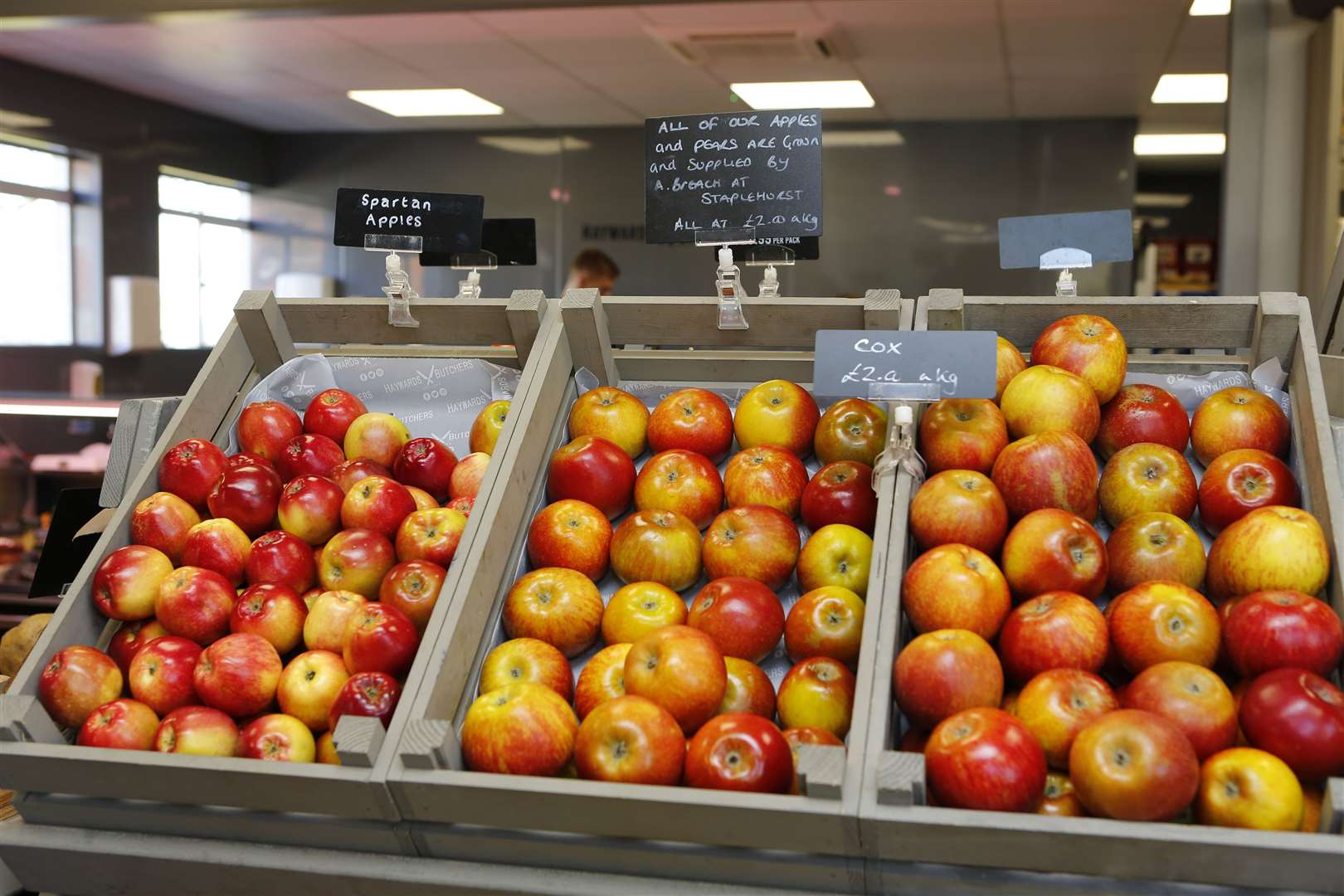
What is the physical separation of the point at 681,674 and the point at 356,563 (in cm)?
62

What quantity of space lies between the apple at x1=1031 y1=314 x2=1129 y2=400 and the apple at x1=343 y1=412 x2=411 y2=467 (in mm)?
1151

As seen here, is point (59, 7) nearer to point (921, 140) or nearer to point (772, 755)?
point (921, 140)

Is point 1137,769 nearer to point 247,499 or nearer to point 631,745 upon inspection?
point 631,745

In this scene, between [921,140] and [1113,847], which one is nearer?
[1113,847]

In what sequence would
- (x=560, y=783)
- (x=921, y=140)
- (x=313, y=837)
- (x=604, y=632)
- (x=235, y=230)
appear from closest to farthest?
1. (x=560, y=783)
2. (x=313, y=837)
3. (x=604, y=632)
4. (x=921, y=140)
5. (x=235, y=230)

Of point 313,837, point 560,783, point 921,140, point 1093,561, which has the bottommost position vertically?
point 313,837

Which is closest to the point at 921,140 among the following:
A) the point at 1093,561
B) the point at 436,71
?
the point at 436,71

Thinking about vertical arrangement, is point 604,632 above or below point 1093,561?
below

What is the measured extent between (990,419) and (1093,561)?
298mm

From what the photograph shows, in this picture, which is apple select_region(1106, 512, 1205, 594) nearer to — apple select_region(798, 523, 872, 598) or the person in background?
apple select_region(798, 523, 872, 598)

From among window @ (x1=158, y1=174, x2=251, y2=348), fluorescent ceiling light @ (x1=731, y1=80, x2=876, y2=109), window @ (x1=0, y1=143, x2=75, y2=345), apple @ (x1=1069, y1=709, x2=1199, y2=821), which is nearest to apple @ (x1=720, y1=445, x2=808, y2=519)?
apple @ (x1=1069, y1=709, x2=1199, y2=821)

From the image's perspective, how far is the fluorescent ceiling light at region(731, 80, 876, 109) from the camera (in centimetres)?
729

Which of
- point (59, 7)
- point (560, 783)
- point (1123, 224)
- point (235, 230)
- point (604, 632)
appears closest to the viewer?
point (560, 783)

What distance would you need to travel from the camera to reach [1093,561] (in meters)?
1.48
